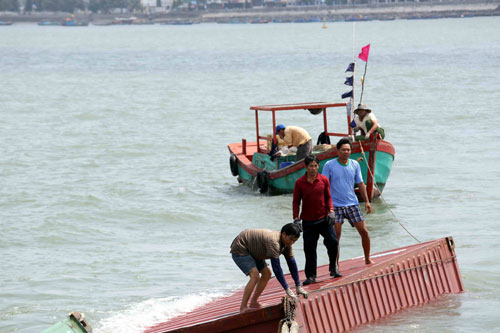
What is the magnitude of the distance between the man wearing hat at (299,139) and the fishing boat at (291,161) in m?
0.20

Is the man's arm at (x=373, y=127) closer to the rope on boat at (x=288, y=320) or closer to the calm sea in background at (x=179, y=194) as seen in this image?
the calm sea in background at (x=179, y=194)

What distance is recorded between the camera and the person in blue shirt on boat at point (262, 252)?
973 cm

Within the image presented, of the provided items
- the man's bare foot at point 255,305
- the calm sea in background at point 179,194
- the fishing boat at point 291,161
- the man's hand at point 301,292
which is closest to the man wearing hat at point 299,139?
the fishing boat at point 291,161

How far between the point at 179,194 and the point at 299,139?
18.9ft

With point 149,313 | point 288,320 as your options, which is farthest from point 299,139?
point 288,320

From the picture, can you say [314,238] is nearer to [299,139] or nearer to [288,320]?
[288,320]

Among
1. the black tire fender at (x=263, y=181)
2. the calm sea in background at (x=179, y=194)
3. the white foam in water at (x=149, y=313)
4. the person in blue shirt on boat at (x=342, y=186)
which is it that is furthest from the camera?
the black tire fender at (x=263, y=181)

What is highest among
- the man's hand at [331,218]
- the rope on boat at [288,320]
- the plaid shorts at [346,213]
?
the man's hand at [331,218]

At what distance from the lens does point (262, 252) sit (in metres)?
9.87

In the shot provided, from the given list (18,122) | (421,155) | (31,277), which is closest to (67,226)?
(31,277)

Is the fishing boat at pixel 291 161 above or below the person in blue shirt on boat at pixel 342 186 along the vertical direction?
below

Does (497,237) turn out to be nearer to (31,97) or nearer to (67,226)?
(67,226)

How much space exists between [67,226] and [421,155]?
14.3 m

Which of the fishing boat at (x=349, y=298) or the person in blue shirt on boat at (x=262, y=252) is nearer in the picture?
the person in blue shirt on boat at (x=262, y=252)
